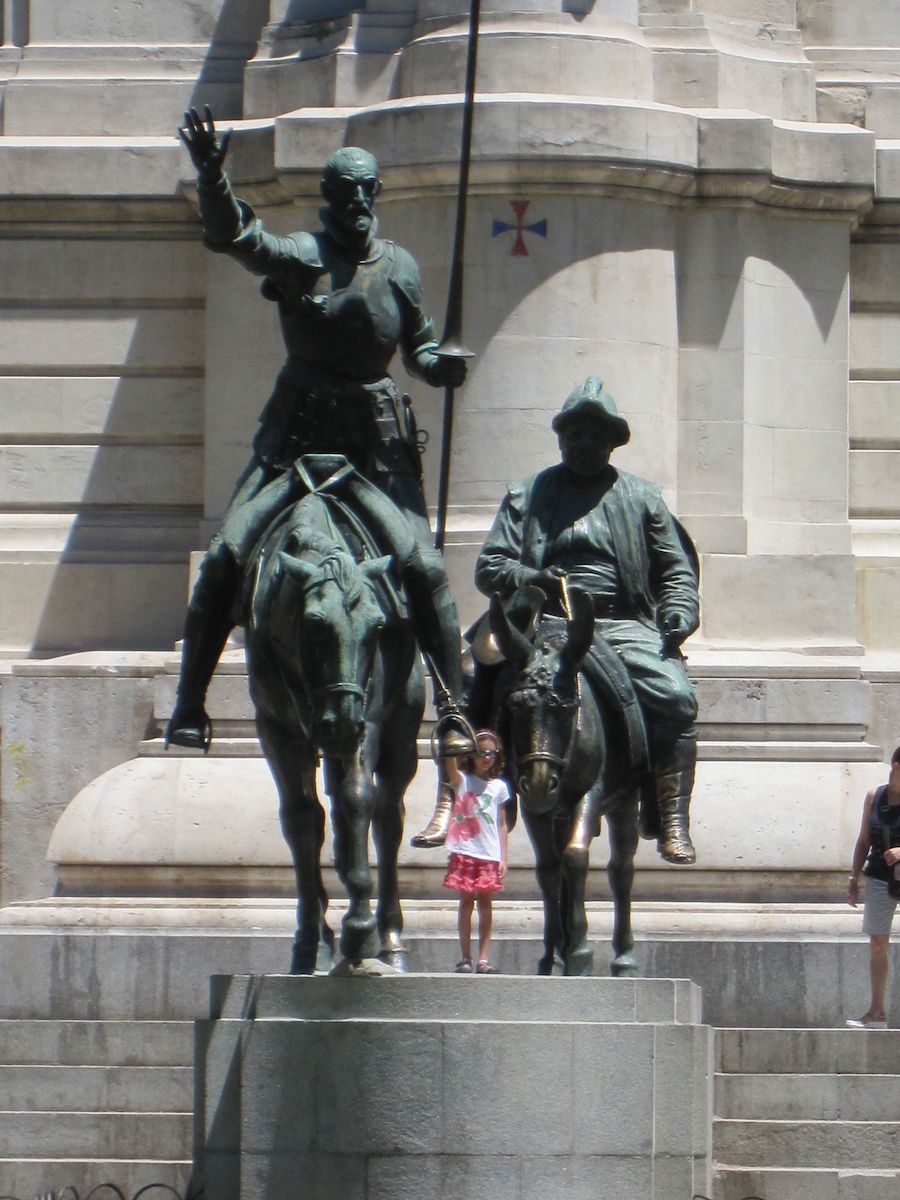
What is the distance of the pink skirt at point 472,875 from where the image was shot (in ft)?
65.1

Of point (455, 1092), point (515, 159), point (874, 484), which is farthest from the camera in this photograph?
point (874, 484)

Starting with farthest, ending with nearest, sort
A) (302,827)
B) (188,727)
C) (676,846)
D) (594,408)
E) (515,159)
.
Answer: (515,159) → (594,408) → (676,846) → (188,727) → (302,827)

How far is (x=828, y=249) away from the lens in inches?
969

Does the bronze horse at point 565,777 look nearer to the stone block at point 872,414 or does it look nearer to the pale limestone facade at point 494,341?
the pale limestone facade at point 494,341

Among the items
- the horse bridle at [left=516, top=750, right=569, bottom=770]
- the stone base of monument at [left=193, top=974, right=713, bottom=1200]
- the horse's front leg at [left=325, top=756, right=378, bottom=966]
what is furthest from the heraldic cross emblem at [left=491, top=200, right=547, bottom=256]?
the stone base of monument at [left=193, top=974, right=713, bottom=1200]

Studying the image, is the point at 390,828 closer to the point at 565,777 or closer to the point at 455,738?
the point at 455,738

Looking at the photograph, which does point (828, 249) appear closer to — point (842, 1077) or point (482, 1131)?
→ point (842, 1077)

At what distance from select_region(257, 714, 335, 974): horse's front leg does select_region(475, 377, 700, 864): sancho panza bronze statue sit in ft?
4.86

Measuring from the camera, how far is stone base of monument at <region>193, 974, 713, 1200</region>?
15.9 m

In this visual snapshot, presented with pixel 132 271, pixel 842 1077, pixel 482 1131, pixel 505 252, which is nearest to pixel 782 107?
pixel 505 252

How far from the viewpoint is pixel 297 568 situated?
53.3 ft

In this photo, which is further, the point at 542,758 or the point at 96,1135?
the point at 96,1135

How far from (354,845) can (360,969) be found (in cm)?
59

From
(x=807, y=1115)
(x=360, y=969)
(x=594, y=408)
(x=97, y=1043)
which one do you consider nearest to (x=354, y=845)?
(x=360, y=969)
